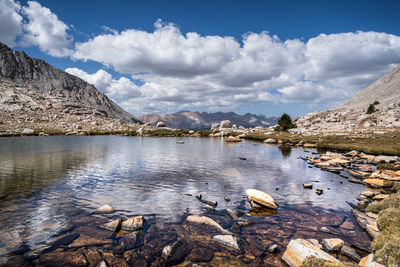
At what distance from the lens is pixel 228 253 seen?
9336 millimetres

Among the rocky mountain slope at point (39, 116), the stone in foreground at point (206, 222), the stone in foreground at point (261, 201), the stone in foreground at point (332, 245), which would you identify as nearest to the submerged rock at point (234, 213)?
the stone in foreground at point (206, 222)

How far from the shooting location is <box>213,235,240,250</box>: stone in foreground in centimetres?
987

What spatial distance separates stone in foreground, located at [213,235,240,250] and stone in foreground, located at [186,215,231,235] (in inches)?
25.2

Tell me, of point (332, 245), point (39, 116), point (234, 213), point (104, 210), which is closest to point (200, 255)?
point (234, 213)

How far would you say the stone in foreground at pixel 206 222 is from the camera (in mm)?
11344

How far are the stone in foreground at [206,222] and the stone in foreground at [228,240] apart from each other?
64 cm

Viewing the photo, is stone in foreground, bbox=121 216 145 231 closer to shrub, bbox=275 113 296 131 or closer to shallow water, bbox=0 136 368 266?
shallow water, bbox=0 136 368 266

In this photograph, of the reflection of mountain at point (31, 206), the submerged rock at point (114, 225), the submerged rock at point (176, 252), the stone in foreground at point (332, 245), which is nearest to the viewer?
the submerged rock at point (176, 252)

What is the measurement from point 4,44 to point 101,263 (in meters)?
266

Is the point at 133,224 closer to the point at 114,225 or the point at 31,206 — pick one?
the point at 114,225

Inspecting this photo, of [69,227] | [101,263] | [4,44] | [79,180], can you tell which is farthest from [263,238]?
[4,44]

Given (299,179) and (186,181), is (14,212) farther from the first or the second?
(299,179)

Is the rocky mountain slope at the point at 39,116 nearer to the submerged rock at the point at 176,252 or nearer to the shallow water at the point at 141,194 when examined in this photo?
the shallow water at the point at 141,194

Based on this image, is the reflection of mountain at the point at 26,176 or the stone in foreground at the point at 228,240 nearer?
the stone in foreground at the point at 228,240
